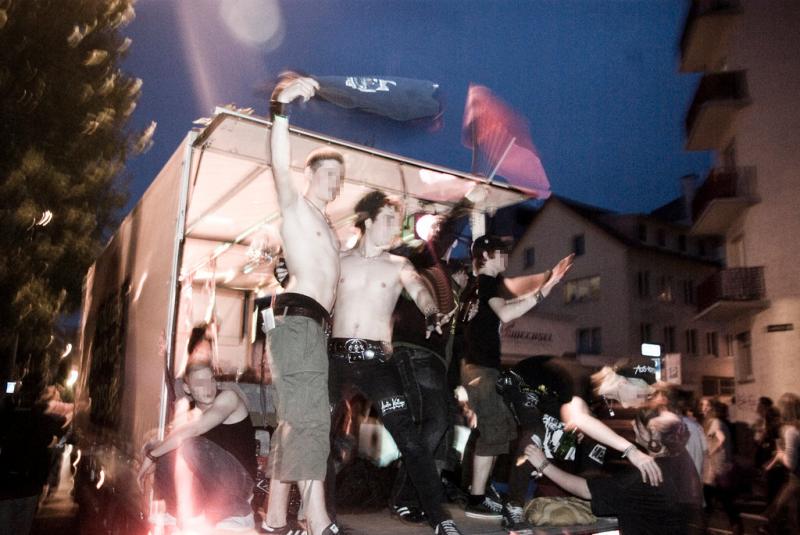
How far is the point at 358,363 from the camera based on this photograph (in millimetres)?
3545

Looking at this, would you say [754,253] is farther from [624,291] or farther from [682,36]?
[624,291]

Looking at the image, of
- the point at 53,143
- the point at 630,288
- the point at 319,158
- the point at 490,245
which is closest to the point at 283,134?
the point at 319,158

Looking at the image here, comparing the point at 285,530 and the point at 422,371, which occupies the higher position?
the point at 422,371

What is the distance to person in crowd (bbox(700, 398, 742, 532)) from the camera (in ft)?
28.2

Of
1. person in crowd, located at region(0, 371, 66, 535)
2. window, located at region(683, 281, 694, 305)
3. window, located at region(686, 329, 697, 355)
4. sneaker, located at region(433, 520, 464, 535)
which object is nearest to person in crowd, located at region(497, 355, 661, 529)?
sneaker, located at region(433, 520, 464, 535)

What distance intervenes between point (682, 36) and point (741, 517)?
17.6 meters

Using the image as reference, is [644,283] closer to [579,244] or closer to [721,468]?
[579,244]

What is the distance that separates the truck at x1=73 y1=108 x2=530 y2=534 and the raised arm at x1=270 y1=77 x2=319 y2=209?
69 centimetres

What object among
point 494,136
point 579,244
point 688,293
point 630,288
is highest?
point 579,244

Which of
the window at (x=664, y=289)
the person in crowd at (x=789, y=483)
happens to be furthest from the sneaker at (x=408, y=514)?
the window at (x=664, y=289)

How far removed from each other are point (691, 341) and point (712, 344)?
1260mm

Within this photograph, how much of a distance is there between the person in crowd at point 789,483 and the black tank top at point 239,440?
523cm

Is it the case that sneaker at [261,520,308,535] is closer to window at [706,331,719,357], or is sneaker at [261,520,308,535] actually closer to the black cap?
the black cap

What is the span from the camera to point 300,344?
3.18 m
